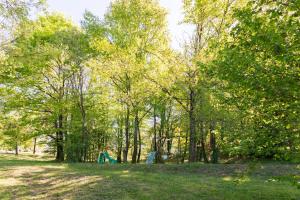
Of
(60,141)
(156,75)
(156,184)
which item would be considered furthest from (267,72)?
(60,141)

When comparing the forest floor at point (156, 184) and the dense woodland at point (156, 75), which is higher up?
the dense woodland at point (156, 75)

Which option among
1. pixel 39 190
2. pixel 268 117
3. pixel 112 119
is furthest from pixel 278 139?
pixel 112 119

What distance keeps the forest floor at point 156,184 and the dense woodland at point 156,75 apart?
4.02ft

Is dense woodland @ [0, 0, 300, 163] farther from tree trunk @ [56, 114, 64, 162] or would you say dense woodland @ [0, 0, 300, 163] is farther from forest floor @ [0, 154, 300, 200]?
forest floor @ [0, 154, 300, 200]

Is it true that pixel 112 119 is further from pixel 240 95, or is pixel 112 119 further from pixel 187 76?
pixel 240 95

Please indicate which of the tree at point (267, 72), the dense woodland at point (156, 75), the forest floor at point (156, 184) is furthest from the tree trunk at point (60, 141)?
the tree at point (267, 72)

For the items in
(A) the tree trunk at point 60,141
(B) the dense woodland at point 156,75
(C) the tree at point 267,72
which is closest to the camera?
(C) the tree at point 267,72

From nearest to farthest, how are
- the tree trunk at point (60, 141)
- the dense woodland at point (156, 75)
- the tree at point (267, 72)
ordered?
the tree at point (267, 72), the dense woodland at point (156, 75), the tree trunk at point (60, 141)

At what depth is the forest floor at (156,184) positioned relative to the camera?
8.72 m

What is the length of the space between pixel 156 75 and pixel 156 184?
7984mm

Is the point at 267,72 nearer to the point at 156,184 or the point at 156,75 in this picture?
the point at 156,184

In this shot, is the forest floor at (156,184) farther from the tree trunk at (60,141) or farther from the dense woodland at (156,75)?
the tree trunk at (60,141)

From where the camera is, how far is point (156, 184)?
10.3m

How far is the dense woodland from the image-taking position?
610 cm
